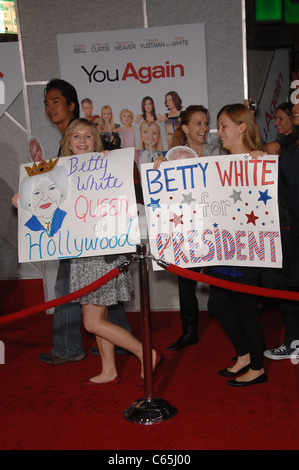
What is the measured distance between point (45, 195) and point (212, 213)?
90 cm

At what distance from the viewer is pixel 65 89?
4512mm

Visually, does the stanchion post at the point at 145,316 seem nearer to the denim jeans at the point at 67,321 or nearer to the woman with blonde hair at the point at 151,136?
the denim jeans at the point at 67,321

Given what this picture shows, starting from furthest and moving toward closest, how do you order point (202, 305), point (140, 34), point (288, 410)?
point (202, 305) < point (140, 34) < point (288, 410)

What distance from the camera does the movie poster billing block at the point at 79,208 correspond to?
312cm

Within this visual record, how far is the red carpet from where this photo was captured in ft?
9.02

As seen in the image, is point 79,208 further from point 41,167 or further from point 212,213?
point 212,213

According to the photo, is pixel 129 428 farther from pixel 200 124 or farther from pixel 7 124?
pixel 7 124

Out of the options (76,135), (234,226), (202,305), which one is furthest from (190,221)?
(202,305)

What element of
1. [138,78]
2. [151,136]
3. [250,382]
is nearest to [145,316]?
[250,382]

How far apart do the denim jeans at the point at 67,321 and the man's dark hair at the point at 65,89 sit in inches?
51.1

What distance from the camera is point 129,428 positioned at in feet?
9.43

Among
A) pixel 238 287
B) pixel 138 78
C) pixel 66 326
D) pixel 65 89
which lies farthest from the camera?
pixel 138 78

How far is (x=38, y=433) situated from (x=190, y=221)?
129cm

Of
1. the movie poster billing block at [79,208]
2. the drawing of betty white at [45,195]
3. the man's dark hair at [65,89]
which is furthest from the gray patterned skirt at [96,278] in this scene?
the man's dark hair at [65,89]
